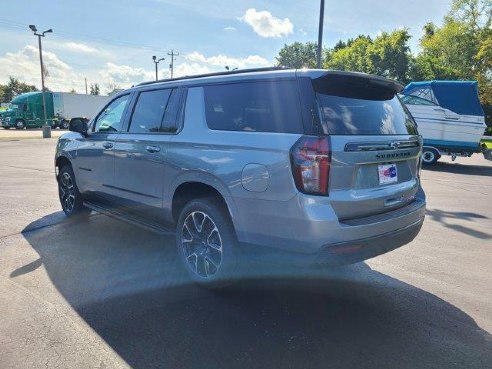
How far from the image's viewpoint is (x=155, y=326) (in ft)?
10.1

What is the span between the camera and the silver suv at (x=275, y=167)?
9.57 ft

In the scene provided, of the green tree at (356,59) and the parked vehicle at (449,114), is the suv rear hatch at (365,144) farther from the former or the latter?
the green tree at (356,59)

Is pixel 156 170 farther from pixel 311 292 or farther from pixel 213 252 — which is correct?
pixel 311 292

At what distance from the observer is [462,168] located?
556 inches

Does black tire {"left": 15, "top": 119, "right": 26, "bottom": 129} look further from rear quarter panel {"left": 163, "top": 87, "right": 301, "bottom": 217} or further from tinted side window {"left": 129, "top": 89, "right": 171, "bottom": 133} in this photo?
rear quarter panel {"left": 163, "top": 87, "right": 301, "bottom": 217}

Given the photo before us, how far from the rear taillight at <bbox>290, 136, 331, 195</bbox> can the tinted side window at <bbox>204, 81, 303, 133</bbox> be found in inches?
6.3

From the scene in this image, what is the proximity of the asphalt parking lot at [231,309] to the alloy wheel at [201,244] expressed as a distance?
0.75 ft

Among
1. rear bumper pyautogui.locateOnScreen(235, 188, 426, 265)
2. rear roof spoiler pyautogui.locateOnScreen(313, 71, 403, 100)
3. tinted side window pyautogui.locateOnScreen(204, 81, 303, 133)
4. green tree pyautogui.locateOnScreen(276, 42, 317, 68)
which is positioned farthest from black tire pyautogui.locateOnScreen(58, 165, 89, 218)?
green tree pyautogui.locateOnScreen(276, 42, 317, 68)

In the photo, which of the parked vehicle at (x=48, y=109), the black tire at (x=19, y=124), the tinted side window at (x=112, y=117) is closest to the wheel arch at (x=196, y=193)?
the tinted side window at (x=112, y=117)

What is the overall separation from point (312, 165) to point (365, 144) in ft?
1.77

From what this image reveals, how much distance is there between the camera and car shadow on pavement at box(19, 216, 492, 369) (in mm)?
2701

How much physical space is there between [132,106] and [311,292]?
Result: 301 centimetres

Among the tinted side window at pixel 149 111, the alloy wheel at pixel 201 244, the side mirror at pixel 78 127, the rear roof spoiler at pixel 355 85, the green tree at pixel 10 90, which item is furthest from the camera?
the green tree at pixel 10 90

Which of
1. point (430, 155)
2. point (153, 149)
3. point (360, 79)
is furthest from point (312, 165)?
point (430, 155)
